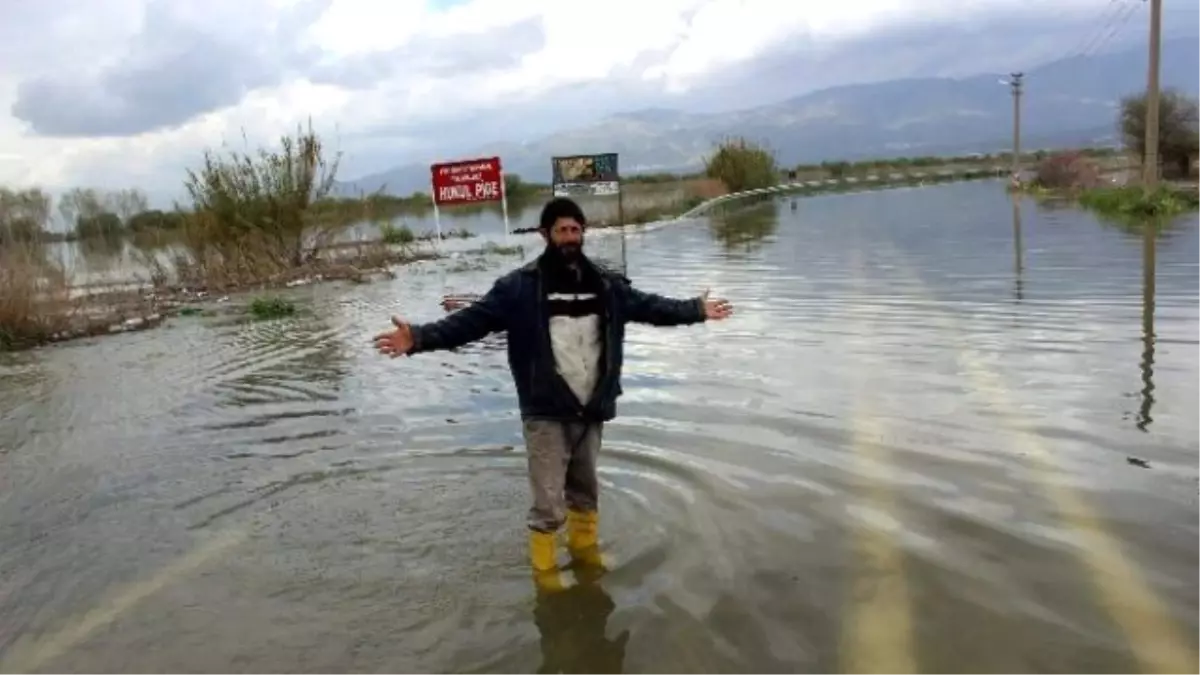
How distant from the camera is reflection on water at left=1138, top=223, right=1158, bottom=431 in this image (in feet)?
23.2

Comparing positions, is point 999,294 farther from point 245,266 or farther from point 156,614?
point 245,266

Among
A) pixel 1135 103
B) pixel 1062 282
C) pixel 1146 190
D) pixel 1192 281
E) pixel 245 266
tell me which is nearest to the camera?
pixel 1192 281

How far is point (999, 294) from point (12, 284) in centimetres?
1273

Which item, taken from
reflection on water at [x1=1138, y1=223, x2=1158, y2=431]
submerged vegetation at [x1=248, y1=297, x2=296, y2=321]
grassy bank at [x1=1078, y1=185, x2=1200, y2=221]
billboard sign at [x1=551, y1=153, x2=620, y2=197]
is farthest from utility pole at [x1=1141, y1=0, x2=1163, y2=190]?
submerged vegetation at [x1=248, y1=297, x2=296, y2=321]

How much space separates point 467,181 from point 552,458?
24730 millimetres

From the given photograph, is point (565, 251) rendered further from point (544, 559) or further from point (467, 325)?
point (544, 559)

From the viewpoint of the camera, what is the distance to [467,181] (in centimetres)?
2880

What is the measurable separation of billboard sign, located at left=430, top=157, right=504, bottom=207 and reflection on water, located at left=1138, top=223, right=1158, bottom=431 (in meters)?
16.2

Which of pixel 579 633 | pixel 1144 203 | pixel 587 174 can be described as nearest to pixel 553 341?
pixel 579 633

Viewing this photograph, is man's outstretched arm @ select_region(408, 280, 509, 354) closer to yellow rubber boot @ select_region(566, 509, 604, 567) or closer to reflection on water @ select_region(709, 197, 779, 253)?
yellow rubber boot @ select_region(566, 509, 604, 567)

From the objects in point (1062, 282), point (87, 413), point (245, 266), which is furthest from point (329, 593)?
point (245, 266)

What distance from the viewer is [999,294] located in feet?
42.7

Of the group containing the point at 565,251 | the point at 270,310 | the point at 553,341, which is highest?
the point at 565,251

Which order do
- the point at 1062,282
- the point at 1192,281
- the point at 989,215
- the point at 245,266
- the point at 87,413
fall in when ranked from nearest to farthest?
the point at 87,413, the point at 1192,281, the point at 1062,282, the point at 245,266, the point at 989,215
